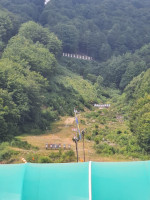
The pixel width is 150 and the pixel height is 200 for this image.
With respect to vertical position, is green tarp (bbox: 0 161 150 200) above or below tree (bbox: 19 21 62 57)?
above

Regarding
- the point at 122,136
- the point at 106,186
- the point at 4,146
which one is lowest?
the point at 122,136

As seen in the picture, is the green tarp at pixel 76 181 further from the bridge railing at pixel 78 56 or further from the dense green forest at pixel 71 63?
the bridge railing at pixel 78 56

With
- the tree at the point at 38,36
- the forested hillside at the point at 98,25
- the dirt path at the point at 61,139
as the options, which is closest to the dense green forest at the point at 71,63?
the forested hillside at the point at 98,25

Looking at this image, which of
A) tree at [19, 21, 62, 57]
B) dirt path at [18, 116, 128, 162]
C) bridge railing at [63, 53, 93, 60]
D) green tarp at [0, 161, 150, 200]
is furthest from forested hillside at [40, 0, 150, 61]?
green tarp at [0, 161, 150, 200]

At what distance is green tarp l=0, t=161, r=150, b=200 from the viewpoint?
10.8 metres

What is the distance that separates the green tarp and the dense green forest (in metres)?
15.6

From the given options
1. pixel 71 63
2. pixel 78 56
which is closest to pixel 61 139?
pixel 71 63

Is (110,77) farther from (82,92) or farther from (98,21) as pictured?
(98,21)

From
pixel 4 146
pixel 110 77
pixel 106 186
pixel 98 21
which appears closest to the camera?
pixel 106 186

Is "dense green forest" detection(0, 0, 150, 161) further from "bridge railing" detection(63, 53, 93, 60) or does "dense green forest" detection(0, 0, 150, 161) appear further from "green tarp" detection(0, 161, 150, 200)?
"green tarp" detection(0, 161, 150, 200)

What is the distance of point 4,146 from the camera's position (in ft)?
80.3

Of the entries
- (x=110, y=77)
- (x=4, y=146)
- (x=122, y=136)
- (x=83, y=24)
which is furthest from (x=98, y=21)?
(x=4, y=146)

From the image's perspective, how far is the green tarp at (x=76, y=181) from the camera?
10836 mm

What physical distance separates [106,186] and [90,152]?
15526 millimetres
